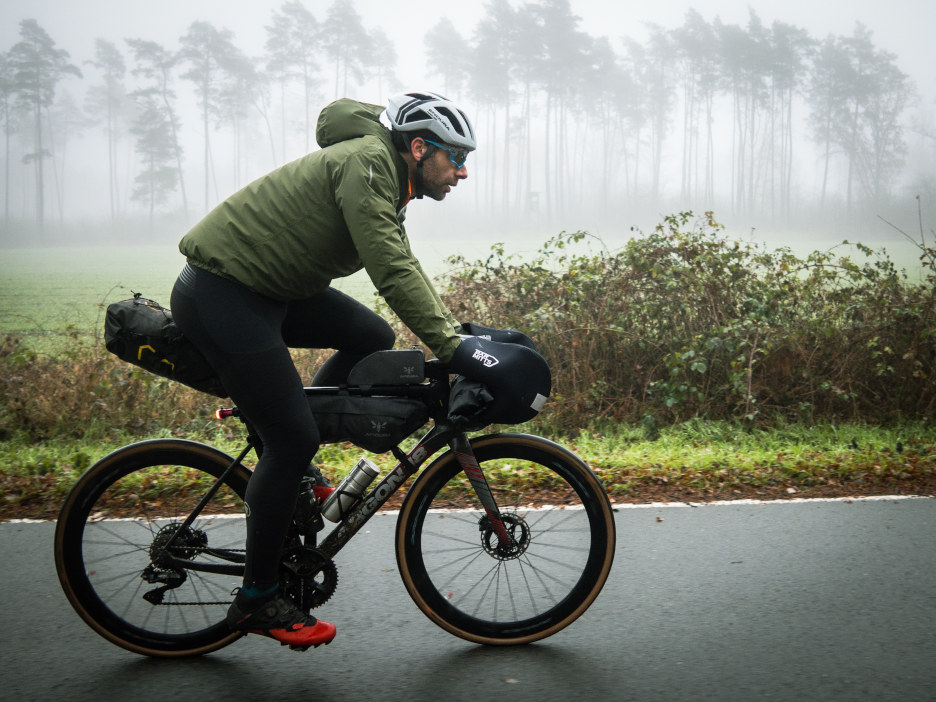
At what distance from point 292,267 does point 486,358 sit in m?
0.78

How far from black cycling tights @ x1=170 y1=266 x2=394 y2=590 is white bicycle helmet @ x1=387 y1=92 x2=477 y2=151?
0.83 m

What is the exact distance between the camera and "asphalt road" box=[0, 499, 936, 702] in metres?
2.97

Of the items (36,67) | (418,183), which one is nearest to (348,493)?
(418,183)

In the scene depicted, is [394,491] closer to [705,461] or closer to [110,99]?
[705,461]

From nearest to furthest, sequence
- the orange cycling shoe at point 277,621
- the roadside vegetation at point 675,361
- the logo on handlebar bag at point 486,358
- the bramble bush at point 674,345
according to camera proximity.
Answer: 1. the logo on handlebar bag at point 486,358
2. the orange cycling shoe at point 277,621
3. the roadside vegetation at point 675,361
4. the bramble bush at point 674,345

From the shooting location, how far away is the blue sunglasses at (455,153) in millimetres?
Answer: 2963

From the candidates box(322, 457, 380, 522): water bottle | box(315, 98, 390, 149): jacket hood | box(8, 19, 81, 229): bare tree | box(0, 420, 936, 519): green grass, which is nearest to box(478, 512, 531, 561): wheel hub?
box(322, 457, 380, 522): water bottle

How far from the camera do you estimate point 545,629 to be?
3.32 meters

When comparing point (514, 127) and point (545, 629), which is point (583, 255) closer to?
point (545, 629)

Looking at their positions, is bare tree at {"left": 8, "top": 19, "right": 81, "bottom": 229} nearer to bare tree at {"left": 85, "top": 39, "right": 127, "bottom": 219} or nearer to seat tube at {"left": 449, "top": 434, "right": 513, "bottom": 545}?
bare tree at {"left": 85, "top": 39, "right": 127, "bottom": 219}

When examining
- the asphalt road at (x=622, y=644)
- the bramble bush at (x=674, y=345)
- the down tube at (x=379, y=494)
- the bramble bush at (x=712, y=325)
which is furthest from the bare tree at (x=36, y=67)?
the down tube at (x=379, y=494)

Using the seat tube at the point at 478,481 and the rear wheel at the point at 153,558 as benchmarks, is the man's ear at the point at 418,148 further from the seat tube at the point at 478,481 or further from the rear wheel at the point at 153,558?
the rear wheel at the point at 153,558

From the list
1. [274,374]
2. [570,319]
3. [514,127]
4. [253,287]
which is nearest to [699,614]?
[274,374]

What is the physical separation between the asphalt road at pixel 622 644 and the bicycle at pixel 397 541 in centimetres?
14
